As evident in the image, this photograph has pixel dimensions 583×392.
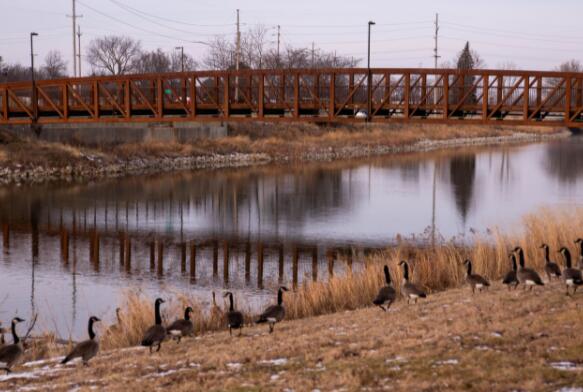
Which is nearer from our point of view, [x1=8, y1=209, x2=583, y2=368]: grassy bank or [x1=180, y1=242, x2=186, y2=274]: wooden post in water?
[x1=8, y1=209, x2=583, y2=368]: grassy bank

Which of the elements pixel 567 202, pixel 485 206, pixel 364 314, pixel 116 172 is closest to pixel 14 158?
pixel 116 172

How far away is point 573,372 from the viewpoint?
1000 centimetres

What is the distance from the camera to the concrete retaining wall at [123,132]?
191 ft

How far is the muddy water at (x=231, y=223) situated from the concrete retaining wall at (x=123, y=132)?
27.8 ft

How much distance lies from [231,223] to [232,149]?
102 ft

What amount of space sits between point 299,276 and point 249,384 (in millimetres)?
14007

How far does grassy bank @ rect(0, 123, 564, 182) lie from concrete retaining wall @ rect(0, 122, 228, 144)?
2.76 ft

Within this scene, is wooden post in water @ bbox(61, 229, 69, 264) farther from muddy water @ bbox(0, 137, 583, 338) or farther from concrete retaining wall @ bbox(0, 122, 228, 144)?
concrete retaining wall @ bbox(0, 122, 228, 144)

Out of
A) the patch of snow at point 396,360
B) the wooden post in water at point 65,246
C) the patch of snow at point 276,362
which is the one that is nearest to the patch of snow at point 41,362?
the patch of snow at point 276,362

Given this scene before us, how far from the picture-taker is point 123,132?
62594 mm

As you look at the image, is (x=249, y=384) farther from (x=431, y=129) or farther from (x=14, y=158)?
(x=431, y=129)

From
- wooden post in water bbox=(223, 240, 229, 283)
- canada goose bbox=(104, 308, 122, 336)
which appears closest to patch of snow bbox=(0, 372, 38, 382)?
canada goose bbox=(104, 308, 122, 336)

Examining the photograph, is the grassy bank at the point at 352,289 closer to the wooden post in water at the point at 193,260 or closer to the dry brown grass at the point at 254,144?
the wooden post in water at the point at 193,260

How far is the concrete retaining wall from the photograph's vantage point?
58125mm
